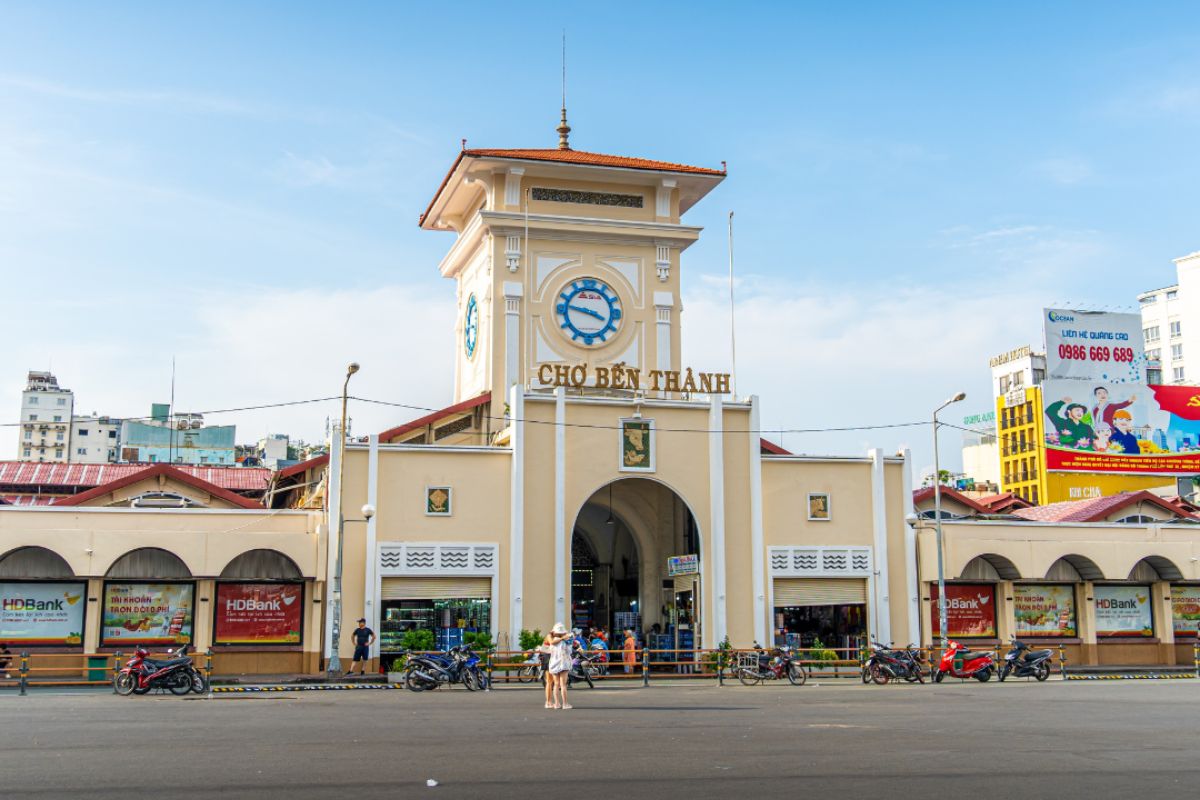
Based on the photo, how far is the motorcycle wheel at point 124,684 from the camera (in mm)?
27281

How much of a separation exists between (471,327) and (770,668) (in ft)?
62.7

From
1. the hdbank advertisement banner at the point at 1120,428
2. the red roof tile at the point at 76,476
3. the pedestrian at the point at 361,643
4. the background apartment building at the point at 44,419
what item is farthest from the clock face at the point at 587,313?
the background apartment building at the point at 44,419

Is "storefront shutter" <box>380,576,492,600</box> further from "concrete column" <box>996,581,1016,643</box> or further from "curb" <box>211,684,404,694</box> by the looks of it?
"concrete column" <box>996,581,1016,643</box>

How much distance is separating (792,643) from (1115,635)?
1313 cm

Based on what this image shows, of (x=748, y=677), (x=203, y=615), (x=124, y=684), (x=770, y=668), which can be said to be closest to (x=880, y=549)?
(x=770, y=668)

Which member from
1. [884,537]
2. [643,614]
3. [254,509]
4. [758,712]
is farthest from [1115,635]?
[254,509]

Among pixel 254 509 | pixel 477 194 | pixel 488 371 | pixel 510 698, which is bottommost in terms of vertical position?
pixel 510 698

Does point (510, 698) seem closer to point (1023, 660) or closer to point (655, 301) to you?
point (1023, 660)

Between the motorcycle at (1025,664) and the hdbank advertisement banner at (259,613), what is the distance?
19377mm

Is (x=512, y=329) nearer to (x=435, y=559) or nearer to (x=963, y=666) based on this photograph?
(x=435, y=559)

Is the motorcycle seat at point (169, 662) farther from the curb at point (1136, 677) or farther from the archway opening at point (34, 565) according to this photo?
the curb at point (1136, 677)

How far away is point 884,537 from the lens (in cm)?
3909

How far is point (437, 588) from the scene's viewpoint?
35.7 metres

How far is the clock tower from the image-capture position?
1678 inches
